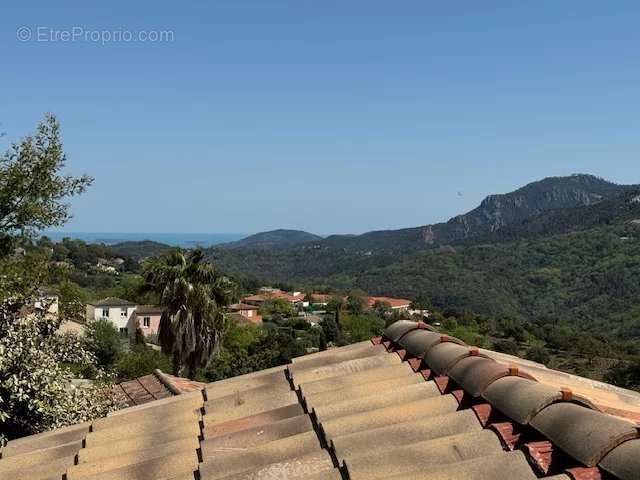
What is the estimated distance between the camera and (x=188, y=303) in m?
22.4

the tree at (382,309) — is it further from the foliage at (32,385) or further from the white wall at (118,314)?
the foliage at (32,385)

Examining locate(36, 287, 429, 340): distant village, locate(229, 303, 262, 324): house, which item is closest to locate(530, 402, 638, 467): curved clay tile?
locate(36, 287, 429, 340): distant village

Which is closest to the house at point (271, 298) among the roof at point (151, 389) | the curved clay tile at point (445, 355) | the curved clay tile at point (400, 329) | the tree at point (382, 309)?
the tree at point (382, 309)

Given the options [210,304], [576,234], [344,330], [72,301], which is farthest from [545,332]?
[576,234]

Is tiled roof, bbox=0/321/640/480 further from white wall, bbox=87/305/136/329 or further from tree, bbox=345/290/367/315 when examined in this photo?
tree, bbox=345/290/367/315

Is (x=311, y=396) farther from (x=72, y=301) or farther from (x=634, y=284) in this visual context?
(x=634, y=284)

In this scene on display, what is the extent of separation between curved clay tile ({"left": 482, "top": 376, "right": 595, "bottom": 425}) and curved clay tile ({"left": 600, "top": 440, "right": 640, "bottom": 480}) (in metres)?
0.65

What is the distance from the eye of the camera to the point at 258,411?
4.78m

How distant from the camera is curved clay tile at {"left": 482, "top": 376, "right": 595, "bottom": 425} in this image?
343 cm

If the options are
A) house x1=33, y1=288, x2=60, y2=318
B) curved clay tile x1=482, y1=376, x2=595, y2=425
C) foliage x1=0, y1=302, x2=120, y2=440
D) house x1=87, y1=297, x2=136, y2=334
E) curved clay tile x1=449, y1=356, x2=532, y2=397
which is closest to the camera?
curved clay tile x1=482, y1=376, x2=595, y2=425

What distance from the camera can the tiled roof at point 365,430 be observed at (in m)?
3.00

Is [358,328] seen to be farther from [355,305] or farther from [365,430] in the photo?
[365,430]

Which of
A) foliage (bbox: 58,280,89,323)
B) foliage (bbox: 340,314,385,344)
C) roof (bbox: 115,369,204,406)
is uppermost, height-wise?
foliage (bbox: 58,280,89,323)

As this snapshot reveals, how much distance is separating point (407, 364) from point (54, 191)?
6.17m
